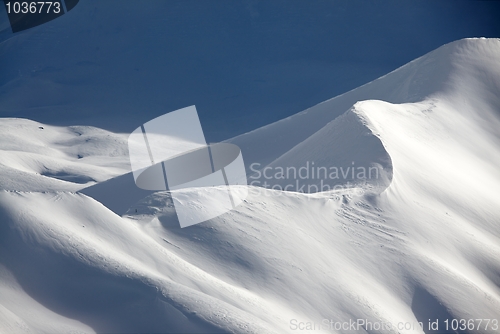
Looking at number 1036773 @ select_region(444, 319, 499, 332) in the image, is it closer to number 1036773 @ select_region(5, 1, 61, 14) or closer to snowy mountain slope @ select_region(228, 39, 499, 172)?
snowy mountain slope @ select_region(228, 39, 499, 172)

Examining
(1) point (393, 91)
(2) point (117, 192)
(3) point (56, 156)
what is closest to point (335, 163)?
(2) point (117, 192)

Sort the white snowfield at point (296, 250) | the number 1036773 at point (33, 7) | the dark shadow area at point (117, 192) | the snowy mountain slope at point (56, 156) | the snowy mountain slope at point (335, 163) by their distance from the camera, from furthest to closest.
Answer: the number 1036773 at point (33, 7)
the snowy mountain slope at point (56, 156)
the dark shadow area at point (117, 192)
the snowy mountain slope at point (335, 163)
the white snowfield at point (296, 250)

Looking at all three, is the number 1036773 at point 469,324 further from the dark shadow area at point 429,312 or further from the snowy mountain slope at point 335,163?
the snowy mountain slope at point 335,163

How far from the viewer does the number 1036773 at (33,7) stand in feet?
86.3

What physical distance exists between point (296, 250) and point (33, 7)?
2284 centimetres

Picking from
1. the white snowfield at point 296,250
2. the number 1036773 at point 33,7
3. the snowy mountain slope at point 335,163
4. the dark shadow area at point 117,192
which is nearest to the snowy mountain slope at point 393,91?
the white snowfield at point 296,250

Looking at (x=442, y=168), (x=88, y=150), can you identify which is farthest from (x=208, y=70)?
(x=442, y=168)

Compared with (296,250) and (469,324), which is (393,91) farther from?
(469,324)

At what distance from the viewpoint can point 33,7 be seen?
26688 millimetres

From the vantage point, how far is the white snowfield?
6.82 metres

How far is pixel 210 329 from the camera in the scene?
6586 millimetres

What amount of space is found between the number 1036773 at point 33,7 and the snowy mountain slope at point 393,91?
15168mm

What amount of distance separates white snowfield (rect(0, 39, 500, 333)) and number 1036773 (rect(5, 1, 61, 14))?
586 inches

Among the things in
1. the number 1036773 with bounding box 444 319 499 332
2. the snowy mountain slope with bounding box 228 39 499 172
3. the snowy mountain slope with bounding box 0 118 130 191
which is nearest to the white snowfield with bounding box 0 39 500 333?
the number 1036773 with bounding box 444 319 499 332
